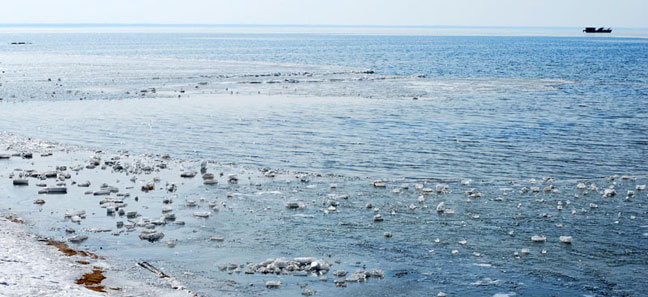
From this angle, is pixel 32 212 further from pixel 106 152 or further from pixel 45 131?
pixel 45 131

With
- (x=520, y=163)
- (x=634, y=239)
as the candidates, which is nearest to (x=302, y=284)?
(x=634, y=239)

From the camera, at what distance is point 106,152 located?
30.4 m

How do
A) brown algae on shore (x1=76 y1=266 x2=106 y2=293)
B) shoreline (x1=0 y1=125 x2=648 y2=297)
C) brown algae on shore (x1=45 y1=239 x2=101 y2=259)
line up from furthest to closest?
brown algae on shore (x1=45 y1=239 x2=101 y2=259) < shoreline (x1=0 y1=125 x2=648 y2=297) < brown algae on shore (x1=76 y1=266 x2=106 y2=293)

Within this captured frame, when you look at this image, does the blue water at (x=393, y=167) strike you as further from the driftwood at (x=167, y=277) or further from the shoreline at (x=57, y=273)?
the shoreline at (x=57, y=273)

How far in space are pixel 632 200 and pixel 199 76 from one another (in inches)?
2380

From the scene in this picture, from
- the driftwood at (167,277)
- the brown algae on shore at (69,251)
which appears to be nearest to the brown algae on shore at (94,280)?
the driftwood at (167,277)

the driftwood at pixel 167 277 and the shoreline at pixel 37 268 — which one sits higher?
the shoreline at pixel 37 268

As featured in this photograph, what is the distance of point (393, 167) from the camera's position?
27.1m

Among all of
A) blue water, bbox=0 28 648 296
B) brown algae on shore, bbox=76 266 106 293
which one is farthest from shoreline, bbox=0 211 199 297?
blue water, bbox=0 28 648 296

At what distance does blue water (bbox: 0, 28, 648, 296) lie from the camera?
1578cm

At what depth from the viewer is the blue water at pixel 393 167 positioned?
15.8 m

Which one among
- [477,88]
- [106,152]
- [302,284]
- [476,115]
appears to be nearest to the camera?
[302,284]

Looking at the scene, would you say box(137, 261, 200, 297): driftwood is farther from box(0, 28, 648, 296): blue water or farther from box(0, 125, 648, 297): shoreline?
box(0, 28, 648, 296): blue water

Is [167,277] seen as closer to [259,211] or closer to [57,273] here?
[57,273]
